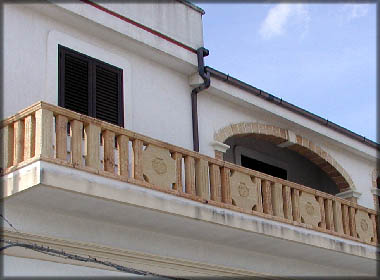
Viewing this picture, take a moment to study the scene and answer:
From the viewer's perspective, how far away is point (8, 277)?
10195 millimetres

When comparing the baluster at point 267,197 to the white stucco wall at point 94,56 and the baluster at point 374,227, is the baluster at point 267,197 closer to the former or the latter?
the white stucco wall at point 94,56

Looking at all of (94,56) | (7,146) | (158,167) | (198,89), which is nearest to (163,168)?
(158,167)

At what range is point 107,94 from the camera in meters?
12.9

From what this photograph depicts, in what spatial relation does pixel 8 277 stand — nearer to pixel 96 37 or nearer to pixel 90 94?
pixel 90 94

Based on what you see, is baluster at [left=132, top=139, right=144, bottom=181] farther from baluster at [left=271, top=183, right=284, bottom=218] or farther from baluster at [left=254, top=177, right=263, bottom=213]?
baluster at [left=271, top=183, right=284, bottom=218]

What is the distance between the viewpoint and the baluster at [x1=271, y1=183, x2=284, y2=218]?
13.2 m

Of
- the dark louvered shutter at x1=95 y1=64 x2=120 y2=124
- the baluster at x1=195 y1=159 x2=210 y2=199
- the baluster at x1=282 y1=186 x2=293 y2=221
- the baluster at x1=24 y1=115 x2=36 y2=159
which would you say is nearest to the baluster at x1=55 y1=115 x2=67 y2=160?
the baluster at x1=24 y1=115 x2=36 y2=159

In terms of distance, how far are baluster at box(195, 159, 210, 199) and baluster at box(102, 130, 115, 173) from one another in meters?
1.67

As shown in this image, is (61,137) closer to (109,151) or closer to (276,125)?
(109,151)

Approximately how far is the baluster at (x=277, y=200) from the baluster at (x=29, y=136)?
179 inches

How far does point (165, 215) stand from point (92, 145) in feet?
4.81

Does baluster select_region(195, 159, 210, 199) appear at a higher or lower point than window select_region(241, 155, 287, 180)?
lower

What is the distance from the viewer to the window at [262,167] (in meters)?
17.1

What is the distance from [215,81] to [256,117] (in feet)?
4.87
